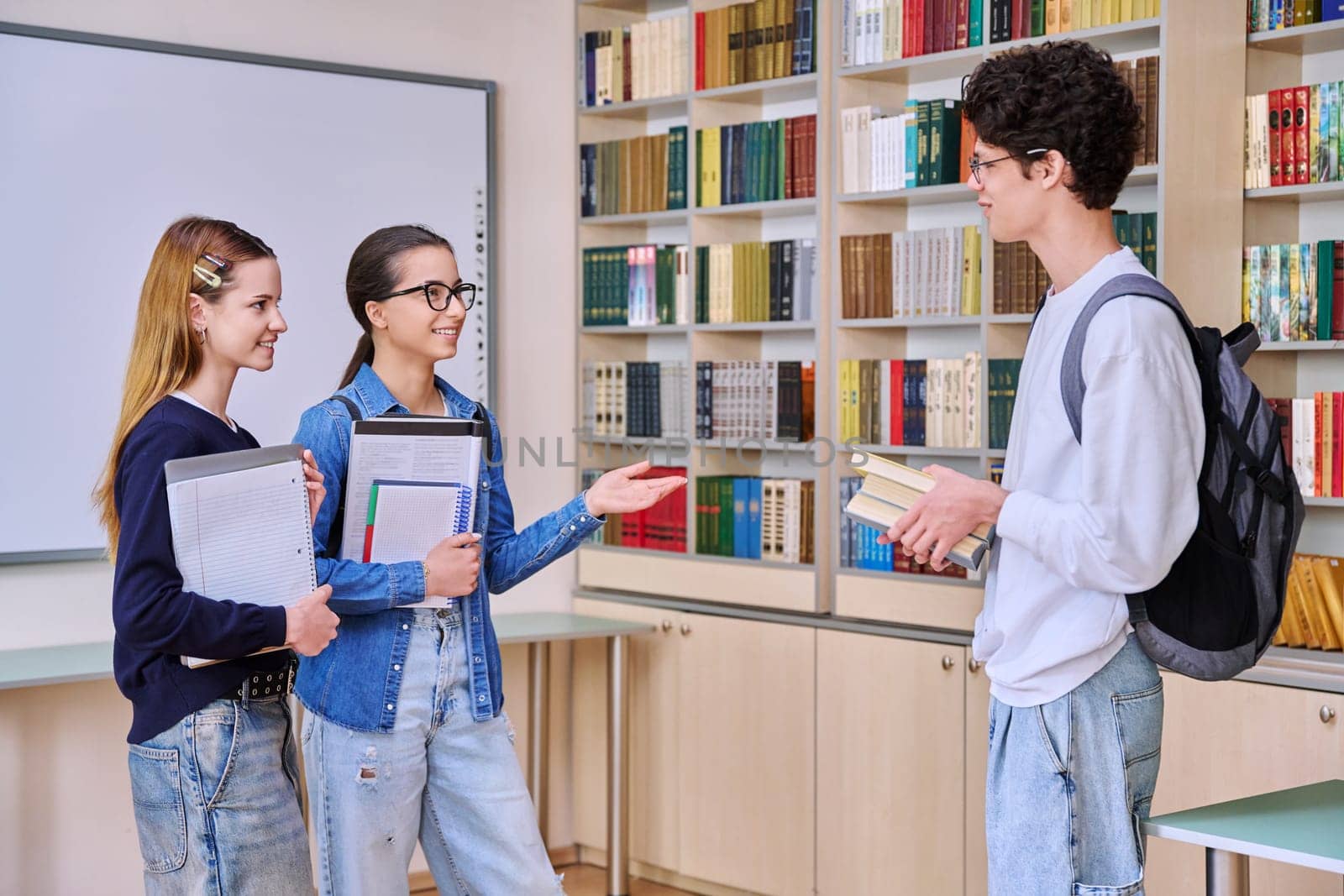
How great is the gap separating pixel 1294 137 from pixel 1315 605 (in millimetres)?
1038

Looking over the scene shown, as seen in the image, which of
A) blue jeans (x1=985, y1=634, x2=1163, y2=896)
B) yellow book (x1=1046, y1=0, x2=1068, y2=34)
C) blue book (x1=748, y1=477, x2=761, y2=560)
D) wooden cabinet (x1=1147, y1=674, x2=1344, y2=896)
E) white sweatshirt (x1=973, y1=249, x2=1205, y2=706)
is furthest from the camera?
blue book (x1=748, y1=477, x2=761, y2=560)

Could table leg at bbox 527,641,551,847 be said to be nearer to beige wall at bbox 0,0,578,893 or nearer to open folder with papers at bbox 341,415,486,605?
beige wall at bbox 0,0,578,893

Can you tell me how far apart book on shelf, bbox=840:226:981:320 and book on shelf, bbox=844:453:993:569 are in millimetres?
1777

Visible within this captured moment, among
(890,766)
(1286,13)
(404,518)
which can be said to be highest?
(1286,13)

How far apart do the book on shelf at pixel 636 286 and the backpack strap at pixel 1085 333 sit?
8.24 ft

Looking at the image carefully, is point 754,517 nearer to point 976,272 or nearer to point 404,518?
point 976,272

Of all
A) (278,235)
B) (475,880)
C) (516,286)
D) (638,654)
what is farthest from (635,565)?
(475,880)

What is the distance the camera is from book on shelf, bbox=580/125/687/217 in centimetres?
435

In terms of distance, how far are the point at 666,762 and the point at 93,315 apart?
203 centimetres

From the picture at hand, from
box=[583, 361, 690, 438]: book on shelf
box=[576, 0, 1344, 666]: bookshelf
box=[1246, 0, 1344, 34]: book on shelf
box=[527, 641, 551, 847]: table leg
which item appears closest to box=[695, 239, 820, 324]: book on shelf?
box=[576, 0, 1344, 666]: bookshelf

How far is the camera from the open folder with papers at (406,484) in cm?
226

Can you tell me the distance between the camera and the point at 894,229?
13.4ft

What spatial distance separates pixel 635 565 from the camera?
4480mm

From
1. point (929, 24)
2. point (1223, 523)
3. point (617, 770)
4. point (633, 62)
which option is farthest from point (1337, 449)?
point (633, 62)
